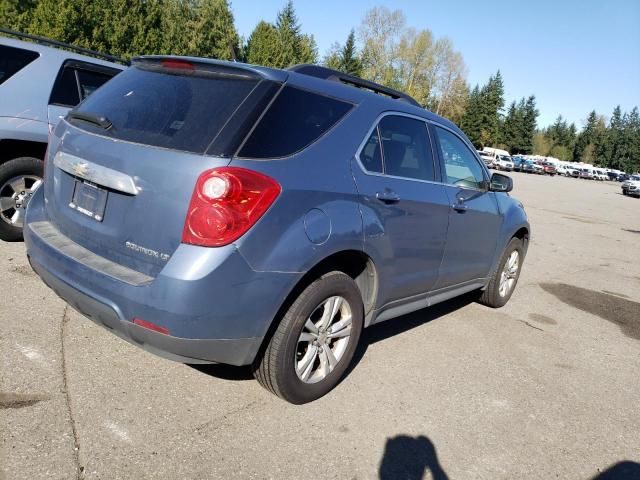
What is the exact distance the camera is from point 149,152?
2623mm

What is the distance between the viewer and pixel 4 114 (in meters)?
4.77

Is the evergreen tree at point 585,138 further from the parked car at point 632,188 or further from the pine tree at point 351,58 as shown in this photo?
the parked car at point 632,188

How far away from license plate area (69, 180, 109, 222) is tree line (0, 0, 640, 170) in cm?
177

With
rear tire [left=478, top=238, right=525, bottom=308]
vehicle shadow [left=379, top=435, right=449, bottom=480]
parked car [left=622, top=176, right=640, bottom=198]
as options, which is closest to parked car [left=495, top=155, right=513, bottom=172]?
parked car [left=622, top=176, right=640, bottom=198]

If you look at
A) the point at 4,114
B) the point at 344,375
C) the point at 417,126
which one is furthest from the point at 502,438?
the point at 4,114

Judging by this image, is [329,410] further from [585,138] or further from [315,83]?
[585,138]

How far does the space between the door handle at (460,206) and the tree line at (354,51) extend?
7.04 ft

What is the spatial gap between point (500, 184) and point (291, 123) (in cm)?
278

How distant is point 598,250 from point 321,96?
31.5ft

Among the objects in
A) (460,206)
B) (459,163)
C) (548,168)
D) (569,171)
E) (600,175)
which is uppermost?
(600,175)

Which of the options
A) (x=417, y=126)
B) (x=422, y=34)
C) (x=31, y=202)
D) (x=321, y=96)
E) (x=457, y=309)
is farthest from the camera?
(x=422, y=34)

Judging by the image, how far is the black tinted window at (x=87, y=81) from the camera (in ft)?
17.7

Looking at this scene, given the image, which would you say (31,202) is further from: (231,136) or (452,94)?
(452,94)


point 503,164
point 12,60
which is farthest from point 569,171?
point 12,60
